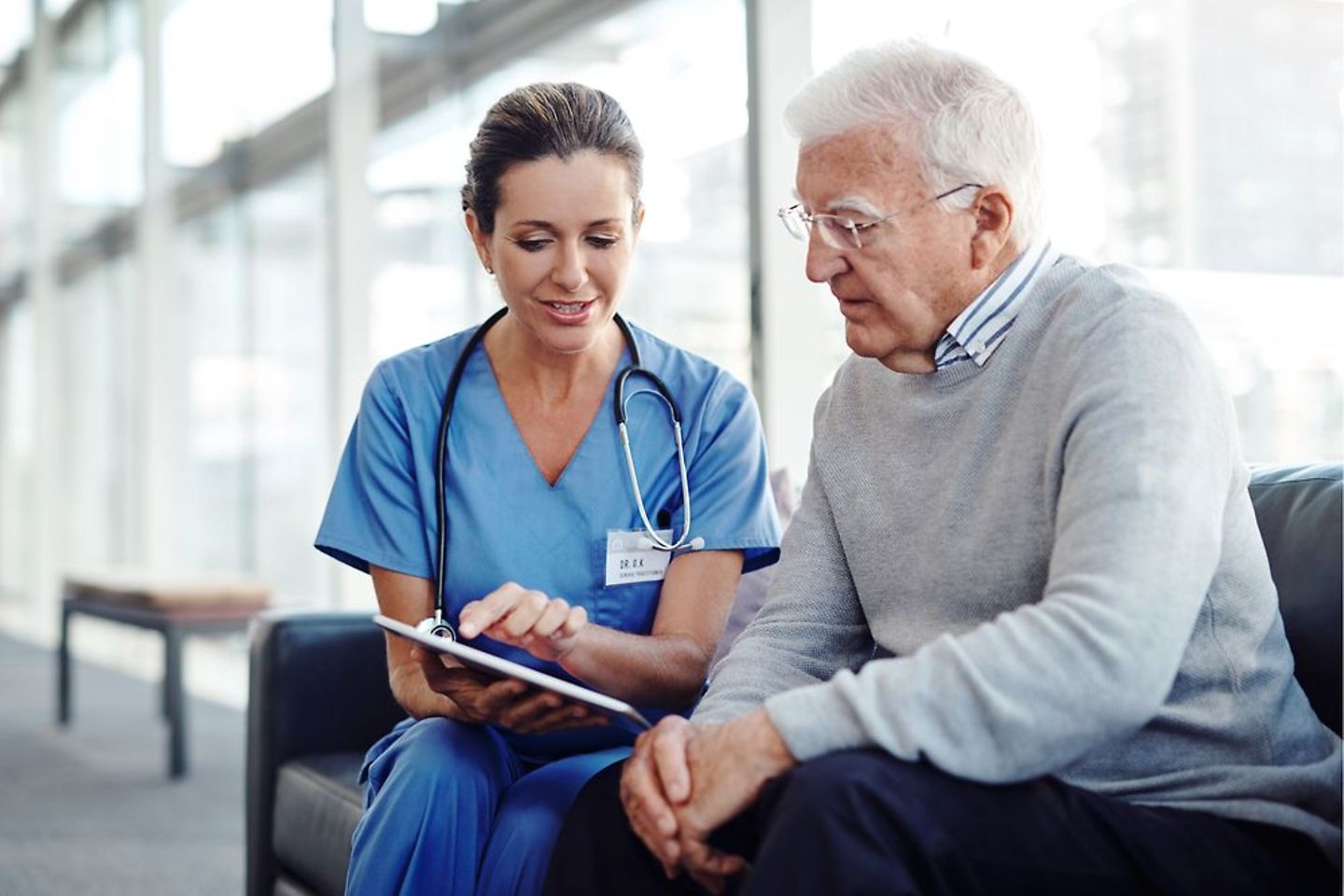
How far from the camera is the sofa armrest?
234cm

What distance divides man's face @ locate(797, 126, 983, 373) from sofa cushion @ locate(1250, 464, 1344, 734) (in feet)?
1.28

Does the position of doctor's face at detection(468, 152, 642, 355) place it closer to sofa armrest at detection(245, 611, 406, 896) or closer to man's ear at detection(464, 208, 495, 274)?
man's ear at detection(464, 208, 495, 274)

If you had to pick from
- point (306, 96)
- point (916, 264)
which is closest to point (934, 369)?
point (916, 264)

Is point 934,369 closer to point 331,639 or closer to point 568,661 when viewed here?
point 568,661

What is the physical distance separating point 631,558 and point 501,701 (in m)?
0.34

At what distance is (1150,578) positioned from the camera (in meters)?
1.14

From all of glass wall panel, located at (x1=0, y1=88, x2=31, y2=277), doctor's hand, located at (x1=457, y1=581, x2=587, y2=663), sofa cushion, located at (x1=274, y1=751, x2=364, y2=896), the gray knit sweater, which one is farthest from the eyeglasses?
Answer: glass wall panel, located at (x1=0, y1=88, x2=31, y2=277)

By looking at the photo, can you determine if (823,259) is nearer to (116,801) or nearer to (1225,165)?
(1225,165)

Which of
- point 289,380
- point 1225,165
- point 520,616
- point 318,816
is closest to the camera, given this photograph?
point 520,616

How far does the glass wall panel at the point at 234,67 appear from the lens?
5133mm

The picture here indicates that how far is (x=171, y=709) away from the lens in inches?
158

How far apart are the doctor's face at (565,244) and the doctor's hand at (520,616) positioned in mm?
360

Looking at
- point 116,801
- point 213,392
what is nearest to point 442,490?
point 116,801

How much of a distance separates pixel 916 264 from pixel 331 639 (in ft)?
4.22
